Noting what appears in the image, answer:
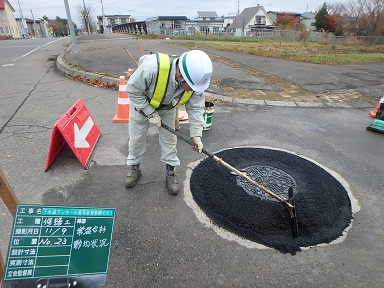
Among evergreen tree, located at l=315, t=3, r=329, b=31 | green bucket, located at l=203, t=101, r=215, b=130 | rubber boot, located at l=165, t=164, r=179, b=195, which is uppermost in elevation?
evergreen tree, located at l=315, t=3, r=329, b=31

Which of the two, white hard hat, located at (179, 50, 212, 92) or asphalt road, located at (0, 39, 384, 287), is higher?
white hard hat, located at (179, 50, 212, 92)

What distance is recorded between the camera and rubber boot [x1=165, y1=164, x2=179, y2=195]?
286 centimetres

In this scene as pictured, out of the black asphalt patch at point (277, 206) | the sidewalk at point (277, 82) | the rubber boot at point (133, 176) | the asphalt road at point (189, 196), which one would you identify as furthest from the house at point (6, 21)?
the black asphalt patch at point (277, 206)

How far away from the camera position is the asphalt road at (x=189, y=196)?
2.02 metres

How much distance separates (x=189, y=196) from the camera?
113 inches

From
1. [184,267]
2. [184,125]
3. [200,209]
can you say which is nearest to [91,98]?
[184,125]

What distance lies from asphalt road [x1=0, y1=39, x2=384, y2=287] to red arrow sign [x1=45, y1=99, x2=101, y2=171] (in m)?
0.15

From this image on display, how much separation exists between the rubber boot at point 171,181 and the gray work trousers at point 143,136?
9 centimetres

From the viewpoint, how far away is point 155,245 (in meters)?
2.22

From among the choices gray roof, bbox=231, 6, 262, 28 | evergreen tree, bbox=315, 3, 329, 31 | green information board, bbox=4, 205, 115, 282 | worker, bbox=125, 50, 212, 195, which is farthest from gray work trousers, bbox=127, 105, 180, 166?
gray roof, bbox=231, 6, 262, 28

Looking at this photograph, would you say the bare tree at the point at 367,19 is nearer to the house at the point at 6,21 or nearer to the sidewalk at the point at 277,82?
the sidewalk at the point at 277,82

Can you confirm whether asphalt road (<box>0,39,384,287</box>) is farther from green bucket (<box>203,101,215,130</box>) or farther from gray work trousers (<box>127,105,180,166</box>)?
gray work trousers (<box>127,105,180,166</box>)

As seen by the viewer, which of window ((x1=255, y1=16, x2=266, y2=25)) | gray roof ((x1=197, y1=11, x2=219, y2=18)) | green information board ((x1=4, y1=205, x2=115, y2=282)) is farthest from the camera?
gray roof ((x1=197, y1=11, x2=219, y2=18))

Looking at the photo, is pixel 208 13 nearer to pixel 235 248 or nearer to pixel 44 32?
pixel 44 32
